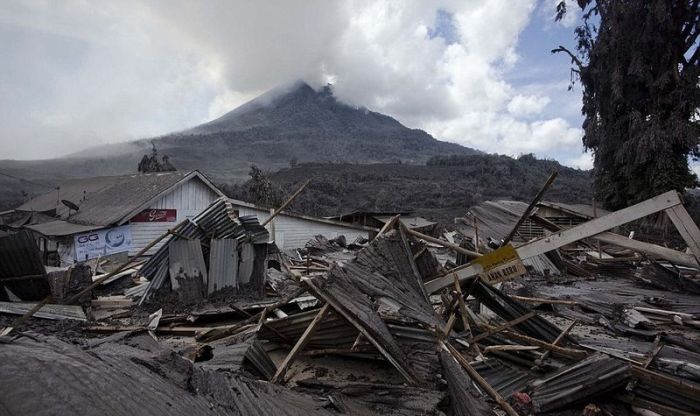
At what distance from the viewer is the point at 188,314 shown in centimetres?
743

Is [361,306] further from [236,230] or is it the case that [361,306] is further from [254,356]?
[236,230]

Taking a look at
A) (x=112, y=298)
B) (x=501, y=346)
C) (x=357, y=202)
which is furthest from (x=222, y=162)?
(x=501, y=346)

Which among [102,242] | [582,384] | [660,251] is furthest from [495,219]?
[582,384]

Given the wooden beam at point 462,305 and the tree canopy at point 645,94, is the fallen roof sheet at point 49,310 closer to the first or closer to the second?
the wooden beam at point 462,305

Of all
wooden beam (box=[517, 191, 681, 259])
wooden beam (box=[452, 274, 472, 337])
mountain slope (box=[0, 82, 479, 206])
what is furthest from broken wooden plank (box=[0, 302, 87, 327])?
mountain slope (box=[0, 82, 479, 206])

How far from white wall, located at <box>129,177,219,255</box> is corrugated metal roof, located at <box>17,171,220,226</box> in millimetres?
382

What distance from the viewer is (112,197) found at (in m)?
19.7

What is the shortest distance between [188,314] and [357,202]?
143 feet

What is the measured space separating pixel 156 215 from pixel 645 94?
26.0m

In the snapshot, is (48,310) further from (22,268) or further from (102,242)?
(102,242)

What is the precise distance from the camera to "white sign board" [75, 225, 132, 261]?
630 inches

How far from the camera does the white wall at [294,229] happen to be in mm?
20952

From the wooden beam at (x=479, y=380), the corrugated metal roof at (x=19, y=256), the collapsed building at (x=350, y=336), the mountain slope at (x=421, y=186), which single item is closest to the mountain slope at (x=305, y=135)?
the mountain slope at (x=421, y=186)

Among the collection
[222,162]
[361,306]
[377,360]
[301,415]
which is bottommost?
[377,360]
